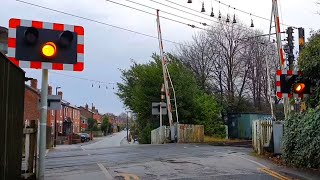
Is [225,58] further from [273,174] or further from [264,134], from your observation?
[273,174]

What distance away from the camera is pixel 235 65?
6050 centimetres

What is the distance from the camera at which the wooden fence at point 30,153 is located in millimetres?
10383

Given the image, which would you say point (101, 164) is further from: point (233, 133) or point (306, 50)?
point (233, 133)

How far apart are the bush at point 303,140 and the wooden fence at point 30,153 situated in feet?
23.9

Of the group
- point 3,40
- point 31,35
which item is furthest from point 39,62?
point 3,40

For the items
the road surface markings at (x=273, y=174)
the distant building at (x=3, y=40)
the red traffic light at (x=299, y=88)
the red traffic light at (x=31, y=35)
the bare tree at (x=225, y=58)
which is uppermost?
the bare tree at (x=225, y=58)

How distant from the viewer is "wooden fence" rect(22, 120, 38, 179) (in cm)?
1038

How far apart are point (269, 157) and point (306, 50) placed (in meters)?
5.14

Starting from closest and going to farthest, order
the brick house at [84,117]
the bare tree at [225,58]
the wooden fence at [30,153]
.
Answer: the wooden fence at [30,153] → the bare tree at [225,58] → the brick house at [84,117]

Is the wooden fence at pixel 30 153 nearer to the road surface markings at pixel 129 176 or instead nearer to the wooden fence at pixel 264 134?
the road surface markings at pixel 129 176

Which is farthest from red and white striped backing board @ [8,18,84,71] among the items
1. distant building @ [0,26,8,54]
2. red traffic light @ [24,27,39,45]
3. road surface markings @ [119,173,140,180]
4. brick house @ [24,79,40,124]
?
brick house @ [24,79,40,124]

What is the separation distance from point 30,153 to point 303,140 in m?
7.75

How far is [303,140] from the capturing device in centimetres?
1377

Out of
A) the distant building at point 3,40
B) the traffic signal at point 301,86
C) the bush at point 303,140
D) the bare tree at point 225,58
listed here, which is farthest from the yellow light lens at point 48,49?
the bare tree at point 225,58
